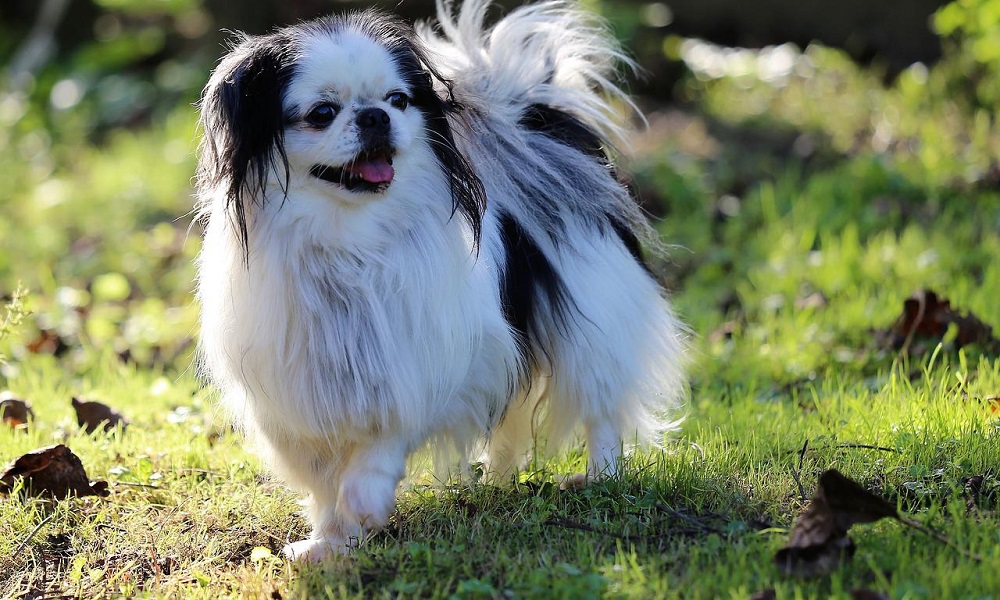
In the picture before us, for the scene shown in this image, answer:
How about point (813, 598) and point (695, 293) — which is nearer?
point (813, 598)

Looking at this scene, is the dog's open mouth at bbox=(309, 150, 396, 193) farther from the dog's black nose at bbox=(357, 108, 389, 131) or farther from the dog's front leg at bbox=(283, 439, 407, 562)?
the dog's front leg at bbox=(283, 439, 407, 562)

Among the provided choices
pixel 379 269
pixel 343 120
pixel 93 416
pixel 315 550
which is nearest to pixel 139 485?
pixel 93 416

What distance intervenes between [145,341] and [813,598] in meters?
3.48

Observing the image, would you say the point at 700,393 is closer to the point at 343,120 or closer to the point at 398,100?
the point at 398,100

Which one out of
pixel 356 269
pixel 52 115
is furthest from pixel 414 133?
pixel 52 115

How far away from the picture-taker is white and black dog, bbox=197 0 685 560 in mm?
2721

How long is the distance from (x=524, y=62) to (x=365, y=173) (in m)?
0.92

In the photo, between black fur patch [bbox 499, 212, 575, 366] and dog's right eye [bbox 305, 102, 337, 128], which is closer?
dog's right eye [bbox 305, 102, 337, 128]

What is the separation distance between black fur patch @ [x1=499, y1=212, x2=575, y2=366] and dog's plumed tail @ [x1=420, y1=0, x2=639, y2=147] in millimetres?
356

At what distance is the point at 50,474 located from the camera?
3.15 meters

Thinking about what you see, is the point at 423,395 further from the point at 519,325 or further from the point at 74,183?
the point at 74,183

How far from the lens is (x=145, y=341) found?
193 inches

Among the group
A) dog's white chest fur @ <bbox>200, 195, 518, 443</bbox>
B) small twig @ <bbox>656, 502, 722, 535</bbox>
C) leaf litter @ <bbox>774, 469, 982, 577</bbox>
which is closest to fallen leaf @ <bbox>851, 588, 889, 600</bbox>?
leaf litter @ <bbox>774, 469, 982, 577</bbox>

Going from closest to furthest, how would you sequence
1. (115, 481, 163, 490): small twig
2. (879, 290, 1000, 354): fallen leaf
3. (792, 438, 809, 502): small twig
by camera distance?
1. (792, 438, 809, 502): small twig
2. (115, 481, 163, 490): small twig
3. (879, 290, 1000, 354): fallen leaf
